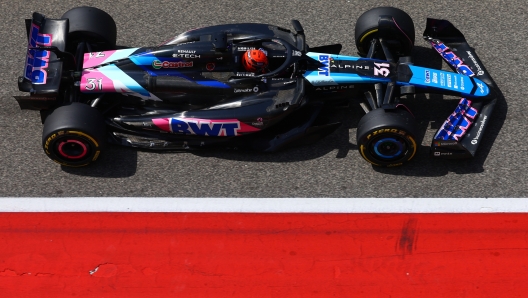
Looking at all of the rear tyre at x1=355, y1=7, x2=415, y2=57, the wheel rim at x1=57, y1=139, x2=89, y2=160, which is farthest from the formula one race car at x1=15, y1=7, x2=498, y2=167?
the rear tyre at x1=355, y1=7, x2=415, y2=57

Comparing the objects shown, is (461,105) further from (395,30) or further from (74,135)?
(74,135)

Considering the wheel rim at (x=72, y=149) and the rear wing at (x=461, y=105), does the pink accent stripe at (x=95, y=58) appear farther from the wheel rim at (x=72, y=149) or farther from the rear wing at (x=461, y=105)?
the rear wing at (x=461, y=105)

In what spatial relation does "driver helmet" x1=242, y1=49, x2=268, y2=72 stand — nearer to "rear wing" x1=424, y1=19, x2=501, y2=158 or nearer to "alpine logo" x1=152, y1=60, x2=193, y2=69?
"alpine logo" x1=152, y1=60, x2=193, y2=69

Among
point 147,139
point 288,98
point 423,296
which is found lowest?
point 423,296

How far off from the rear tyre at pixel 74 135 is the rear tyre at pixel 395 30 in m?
3.24

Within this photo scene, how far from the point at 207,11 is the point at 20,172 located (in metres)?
3.48

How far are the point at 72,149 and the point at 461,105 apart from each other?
13.9 feet

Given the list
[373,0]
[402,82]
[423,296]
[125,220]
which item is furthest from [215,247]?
[373,0]

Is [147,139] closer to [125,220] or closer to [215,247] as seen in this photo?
[125,220]

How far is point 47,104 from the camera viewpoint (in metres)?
7.27

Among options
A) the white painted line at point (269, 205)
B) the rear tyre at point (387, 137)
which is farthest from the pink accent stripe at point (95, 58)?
the rear tyre at point (387, 137)

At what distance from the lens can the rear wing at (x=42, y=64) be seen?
7.15m

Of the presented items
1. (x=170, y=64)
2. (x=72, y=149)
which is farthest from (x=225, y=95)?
(x=72, y=149)

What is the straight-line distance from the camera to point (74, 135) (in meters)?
6.88
